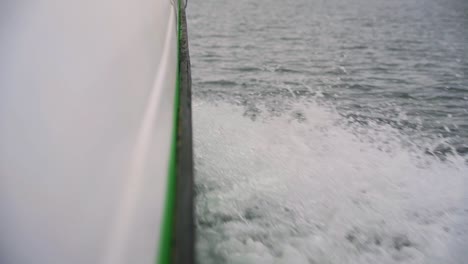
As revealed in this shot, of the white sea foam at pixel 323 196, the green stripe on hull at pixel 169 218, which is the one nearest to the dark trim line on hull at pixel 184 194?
the green stripe on hull at pixel 169 218

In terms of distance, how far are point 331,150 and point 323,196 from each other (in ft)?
2.00

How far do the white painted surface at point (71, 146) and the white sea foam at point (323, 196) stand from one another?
908 millimetres

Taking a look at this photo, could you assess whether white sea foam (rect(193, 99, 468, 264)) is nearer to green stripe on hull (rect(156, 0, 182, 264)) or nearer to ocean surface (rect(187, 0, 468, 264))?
ocean surface (rect(187, 0, 468, 264))

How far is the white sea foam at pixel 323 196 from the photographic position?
1805mm

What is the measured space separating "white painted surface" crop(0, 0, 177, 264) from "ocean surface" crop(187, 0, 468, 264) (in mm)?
912

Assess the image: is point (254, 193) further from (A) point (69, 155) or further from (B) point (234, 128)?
(A) point (69, 155)

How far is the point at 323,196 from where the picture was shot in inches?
85.6

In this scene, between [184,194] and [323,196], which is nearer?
[184,194]

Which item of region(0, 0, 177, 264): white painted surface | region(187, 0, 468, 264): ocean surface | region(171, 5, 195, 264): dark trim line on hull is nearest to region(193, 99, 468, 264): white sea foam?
region(187, 0, 468, 264): ocean surface

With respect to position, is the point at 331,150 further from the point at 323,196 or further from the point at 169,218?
the point at 169,218

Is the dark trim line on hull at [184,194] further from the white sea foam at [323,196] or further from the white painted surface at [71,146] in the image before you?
the white sea foam at [323,196]

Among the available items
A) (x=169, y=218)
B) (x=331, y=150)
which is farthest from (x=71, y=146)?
(x=331, y=150)

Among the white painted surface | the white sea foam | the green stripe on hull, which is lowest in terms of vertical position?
the white sea foam

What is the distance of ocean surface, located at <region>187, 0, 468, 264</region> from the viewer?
6.10ft
